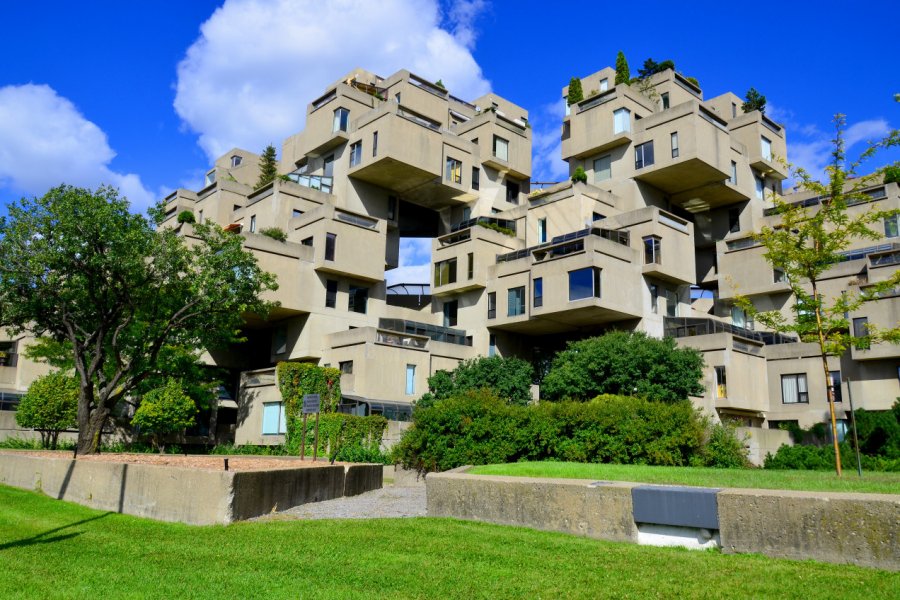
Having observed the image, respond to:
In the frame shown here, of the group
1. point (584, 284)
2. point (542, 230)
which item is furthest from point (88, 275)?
point (542, 230)

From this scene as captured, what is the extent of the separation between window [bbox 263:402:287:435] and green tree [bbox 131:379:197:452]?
12.6ft

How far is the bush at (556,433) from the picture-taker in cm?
2080

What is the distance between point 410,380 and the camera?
42.7 metres

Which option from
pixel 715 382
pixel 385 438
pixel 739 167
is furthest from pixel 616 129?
pixel 385 438

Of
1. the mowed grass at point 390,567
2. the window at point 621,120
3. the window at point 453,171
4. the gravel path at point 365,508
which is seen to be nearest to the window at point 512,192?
the window at point 453,171

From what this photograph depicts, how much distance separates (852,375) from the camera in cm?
4112

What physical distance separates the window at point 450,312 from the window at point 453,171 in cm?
944

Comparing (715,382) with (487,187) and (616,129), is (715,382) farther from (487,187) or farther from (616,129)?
(487,187)

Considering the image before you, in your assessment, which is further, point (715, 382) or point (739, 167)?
point (739, 167)

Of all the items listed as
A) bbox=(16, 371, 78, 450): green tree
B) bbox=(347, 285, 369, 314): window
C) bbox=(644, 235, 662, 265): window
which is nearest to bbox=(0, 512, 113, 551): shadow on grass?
bbox=(16, 371, 78, 450): green tree

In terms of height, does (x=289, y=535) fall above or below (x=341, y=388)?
below

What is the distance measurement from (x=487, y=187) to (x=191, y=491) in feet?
156

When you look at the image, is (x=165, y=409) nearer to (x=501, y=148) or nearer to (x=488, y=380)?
(x=488, y=380)

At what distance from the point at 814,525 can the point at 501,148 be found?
5394 cm
